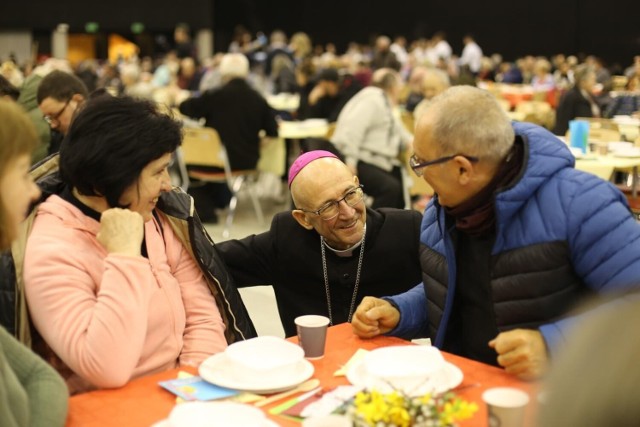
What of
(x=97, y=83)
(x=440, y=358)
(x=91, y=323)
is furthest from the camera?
(x=97, y=83)

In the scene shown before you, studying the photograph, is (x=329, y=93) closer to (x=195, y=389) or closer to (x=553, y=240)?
(x=553, y=240)

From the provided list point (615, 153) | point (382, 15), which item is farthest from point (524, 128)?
point (382, 15)

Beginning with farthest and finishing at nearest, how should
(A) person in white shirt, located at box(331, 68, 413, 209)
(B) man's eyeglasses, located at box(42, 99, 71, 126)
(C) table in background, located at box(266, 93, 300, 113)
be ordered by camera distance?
(C) table in background, located at box(266, 93, 300, 113) < (A) person in white shirt, located at box(331, 68, 413, 209) < (B) man's eyeglasses, located at box(42, 99, 71, 126)

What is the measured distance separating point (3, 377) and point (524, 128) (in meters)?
1.35

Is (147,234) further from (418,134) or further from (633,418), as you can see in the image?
(633,418)

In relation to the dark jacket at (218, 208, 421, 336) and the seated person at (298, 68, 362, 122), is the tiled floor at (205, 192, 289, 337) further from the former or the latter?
the dark jacket at (218, 208, 421, 336)

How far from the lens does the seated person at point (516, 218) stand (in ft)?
6.84

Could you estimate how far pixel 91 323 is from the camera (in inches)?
81.3

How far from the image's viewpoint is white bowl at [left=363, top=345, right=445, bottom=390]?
5.91 feet

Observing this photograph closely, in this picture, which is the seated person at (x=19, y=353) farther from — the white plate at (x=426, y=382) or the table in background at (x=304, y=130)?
the table in background at (x=304, y=130)

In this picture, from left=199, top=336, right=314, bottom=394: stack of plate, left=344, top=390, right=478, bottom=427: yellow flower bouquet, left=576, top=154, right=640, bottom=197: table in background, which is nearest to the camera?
left=344, top=390, right=478, bottom=427: yellow flower bouquet

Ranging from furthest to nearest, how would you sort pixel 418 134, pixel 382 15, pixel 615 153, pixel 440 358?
1. pixel 382 15
2. pixel 615 153
3. pixel 418 134
4. pixel 440 358

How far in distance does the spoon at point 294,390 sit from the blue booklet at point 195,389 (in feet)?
0.24

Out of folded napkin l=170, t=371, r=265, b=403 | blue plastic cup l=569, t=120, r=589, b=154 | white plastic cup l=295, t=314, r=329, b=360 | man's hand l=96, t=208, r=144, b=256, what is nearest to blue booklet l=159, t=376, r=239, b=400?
folded napkin l=170, t=371, r=265, b=403
